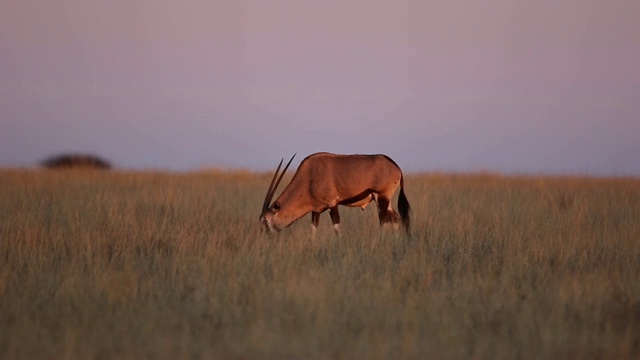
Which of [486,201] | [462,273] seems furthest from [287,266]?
[486,201]

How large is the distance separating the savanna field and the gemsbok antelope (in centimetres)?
44

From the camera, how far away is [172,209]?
1421 cm

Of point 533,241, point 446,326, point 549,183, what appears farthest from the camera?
point 549,183

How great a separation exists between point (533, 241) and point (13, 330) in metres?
6.19

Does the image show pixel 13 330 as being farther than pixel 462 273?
No

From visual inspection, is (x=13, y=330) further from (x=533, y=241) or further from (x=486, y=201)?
(x=486, y=201)

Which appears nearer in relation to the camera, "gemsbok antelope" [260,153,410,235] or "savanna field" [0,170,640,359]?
"savanna field" [0,170,640,359]

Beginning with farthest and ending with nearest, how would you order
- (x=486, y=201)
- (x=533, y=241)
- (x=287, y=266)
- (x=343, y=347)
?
(x=486, y=201), (x=533, y=241), (x=287, y=266), (x=343, y=347)

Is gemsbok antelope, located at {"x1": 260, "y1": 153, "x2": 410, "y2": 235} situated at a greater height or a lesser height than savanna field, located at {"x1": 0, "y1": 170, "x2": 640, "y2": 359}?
greater

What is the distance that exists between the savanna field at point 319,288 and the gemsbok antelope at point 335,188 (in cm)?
44

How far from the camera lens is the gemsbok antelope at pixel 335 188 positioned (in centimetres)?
1124

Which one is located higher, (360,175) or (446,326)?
(360,175)

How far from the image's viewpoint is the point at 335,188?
11.3 m

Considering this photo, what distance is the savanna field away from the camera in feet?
18.2
